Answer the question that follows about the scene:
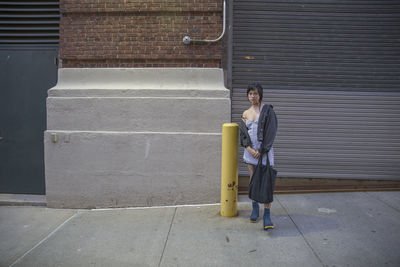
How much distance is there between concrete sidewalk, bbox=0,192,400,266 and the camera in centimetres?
322

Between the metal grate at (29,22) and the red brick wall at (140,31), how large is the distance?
17.9 inches

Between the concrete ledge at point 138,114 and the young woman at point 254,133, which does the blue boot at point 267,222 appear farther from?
the concrete ledge at point 138,114

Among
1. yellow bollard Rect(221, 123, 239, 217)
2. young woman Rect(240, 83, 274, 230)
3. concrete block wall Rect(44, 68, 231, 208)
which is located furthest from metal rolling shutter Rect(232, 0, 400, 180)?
young woman Rect(240, 83, 274, 230)

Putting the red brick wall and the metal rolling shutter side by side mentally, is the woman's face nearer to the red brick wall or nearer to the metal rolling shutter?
the red brick wall

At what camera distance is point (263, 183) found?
371 centimetres

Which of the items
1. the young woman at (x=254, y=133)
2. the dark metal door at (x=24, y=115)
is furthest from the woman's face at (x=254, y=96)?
the dark metal door at (x=24, y=115)

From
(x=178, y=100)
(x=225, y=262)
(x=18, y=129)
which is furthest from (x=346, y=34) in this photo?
(x=18, y=129)

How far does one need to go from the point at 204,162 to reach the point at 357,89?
331 centimetres

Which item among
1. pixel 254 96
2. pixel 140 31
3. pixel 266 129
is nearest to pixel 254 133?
→ pixel 266 129

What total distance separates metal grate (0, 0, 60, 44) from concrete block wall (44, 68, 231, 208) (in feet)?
4.23

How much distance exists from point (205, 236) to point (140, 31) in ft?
11.7

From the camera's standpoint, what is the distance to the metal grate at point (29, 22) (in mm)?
5371

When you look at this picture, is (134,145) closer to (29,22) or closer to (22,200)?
(22,200)

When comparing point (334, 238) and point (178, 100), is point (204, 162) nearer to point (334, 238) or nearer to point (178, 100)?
point (178, 100)
